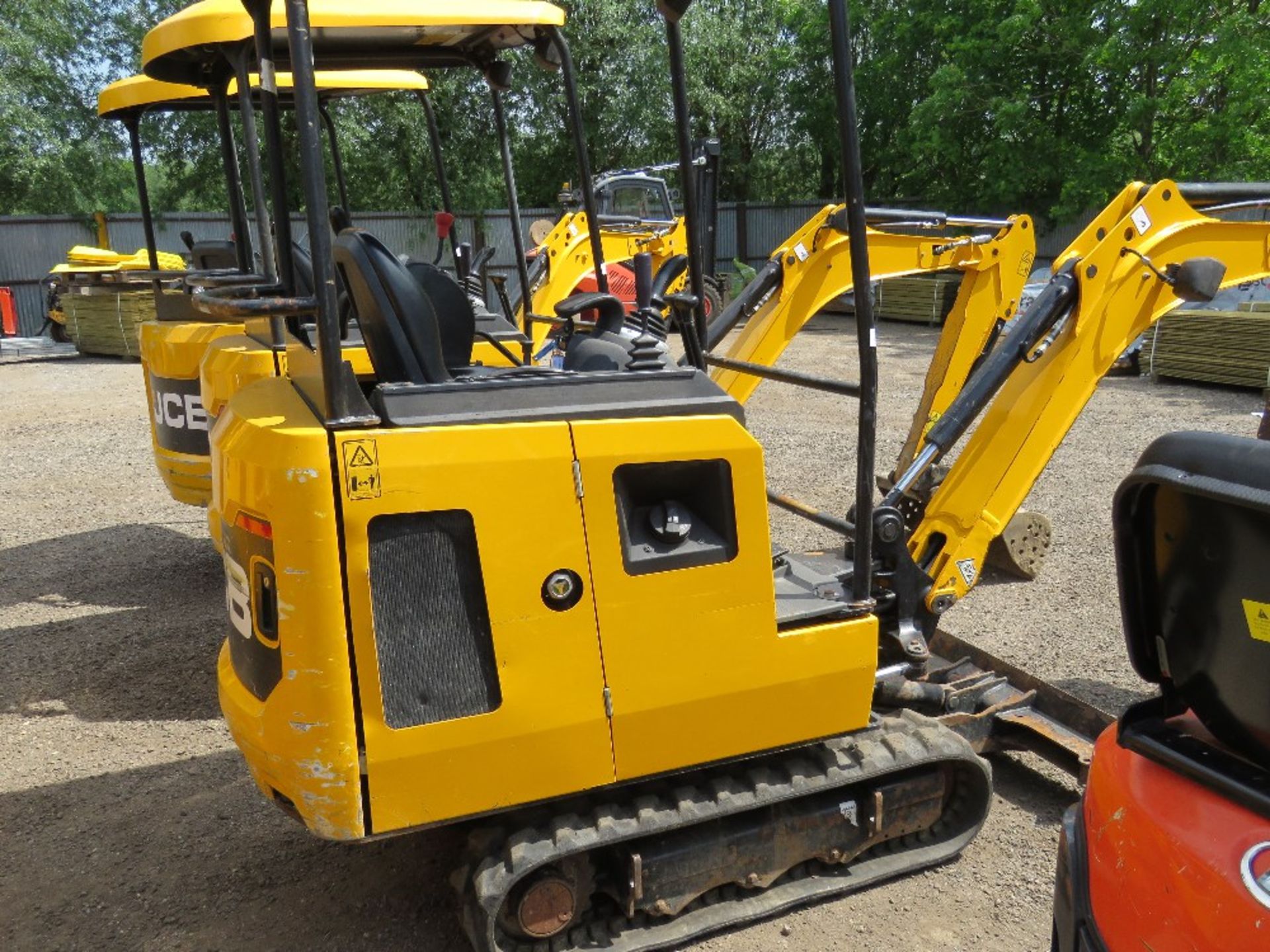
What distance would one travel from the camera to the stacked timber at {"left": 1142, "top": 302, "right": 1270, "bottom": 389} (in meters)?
11.4

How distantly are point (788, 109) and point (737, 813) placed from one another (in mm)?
26590

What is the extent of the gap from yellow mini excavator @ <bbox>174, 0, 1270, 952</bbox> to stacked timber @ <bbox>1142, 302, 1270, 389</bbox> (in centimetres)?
1017

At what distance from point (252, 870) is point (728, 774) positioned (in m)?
1.73

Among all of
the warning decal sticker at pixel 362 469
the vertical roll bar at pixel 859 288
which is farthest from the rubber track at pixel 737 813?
the warning decal sticker at pixel 362 469

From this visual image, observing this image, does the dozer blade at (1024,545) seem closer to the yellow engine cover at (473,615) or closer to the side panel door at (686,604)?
the side panel door at (686,604)

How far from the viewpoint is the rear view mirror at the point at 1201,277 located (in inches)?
147

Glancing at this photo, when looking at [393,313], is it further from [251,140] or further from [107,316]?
[107,316]

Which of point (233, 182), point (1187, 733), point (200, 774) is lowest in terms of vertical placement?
point (200, 774)

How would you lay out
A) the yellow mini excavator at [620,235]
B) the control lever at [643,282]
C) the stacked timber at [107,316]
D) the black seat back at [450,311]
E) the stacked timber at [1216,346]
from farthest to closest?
1. the stacked timber at [107,316]
2. the stacked timber at [1216,346]
3. the yellow mini excavator at [620,235]
4. the black seat back at [450,311]
5. the control lever at [643,282]

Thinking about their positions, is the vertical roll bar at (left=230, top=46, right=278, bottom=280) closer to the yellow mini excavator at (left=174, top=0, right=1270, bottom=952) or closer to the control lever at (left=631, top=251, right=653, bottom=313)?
the yellow mini excavator at (left=174, top=0, right=1270, bottom=952)

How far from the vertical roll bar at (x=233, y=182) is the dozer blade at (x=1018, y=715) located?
13.3ft

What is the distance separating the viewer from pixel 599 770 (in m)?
2.72

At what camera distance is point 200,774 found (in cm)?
412

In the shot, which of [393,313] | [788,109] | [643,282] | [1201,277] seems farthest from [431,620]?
[788,109]
